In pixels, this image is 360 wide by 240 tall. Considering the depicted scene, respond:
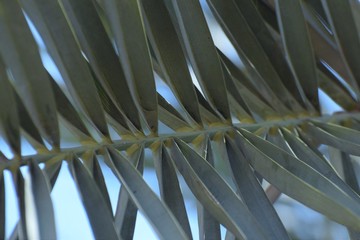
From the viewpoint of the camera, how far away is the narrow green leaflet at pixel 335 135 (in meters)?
0.69

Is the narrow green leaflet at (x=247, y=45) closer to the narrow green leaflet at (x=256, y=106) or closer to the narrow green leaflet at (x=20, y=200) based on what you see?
the narrow green leaflet at (x=256, y=106)

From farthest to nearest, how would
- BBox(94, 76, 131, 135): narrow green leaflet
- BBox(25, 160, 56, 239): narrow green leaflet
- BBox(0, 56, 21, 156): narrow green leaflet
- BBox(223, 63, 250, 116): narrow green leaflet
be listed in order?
BBox(223, 63, 250, 116): narrow green leaflet < BBox(94, 76, 131, 135): narrow green leaflet < BBox(0, 56, 21, 156): narrow green leaflet < BBox(25, 160, 56, 239): narrow green leaflet

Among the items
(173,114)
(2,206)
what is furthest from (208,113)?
(2,206)

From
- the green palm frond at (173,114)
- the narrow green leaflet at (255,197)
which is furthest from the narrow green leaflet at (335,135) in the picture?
the narrow green leaflet at (255,197)

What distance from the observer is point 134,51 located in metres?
0.65

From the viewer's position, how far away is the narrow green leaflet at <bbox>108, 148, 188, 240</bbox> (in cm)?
49

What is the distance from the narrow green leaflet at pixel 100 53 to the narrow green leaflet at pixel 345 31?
0.76 feet

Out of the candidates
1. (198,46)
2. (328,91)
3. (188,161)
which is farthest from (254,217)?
(328,91)

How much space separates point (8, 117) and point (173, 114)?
20 cm

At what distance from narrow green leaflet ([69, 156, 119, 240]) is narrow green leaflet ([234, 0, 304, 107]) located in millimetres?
300

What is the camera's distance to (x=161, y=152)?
2.13 ft

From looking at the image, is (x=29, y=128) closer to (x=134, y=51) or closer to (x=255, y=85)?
(x=134, y=51)

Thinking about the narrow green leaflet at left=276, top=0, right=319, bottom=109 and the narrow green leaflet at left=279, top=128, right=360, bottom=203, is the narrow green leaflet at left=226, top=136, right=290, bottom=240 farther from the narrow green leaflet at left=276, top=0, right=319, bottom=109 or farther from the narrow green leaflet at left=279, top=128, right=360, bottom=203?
the narrow green leaflet at left=276, top=0, right=319, bottom=109

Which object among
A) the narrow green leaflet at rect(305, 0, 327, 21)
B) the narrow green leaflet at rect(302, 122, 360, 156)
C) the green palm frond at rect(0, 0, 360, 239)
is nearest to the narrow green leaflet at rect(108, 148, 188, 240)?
the green palm frond at rect(0, 0, 360, 239)
